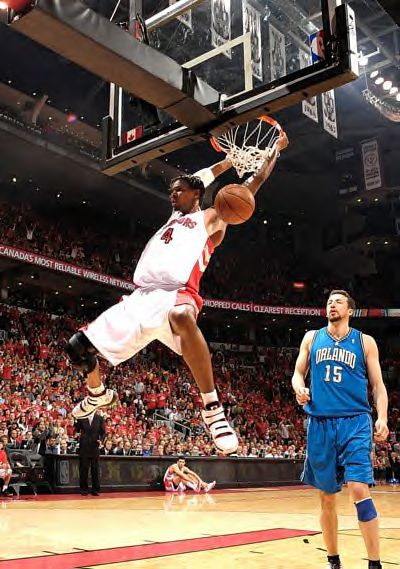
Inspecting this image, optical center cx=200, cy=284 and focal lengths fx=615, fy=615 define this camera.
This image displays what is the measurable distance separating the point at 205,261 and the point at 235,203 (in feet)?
1.35

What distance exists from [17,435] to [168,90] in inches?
364

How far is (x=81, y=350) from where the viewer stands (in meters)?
3.56

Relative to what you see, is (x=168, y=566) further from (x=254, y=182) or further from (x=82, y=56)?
(x=82, y=56)

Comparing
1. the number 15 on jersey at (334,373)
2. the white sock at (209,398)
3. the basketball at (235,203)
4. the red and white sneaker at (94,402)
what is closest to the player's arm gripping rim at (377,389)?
the number 15 on jersey at (334,373)

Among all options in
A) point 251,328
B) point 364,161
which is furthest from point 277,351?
point 364,161

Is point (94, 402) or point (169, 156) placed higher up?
point (169, 156)

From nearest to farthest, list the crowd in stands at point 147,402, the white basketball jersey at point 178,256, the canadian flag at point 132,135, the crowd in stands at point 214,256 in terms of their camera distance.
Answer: the white basketball jersey at point 178,256, the canadian flag at point 132,135, the crowd in stands at point 147,402, the crowd in stands at point 214,256

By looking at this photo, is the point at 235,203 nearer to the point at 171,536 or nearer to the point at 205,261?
the point at 205,261

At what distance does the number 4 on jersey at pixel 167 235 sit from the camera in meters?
3.81

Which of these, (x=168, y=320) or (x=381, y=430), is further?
(x=381, y=430)

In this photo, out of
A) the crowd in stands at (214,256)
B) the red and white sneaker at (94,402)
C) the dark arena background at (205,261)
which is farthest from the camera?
the crowd in stands at (214,256)

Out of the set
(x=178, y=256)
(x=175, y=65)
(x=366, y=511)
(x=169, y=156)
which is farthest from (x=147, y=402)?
(x=178, y=256)

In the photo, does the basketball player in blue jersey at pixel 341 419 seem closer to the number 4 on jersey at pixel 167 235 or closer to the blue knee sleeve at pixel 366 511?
the blue knee sleeve at pixel 366 511

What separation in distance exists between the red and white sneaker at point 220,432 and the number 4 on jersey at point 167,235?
106 centimetres
